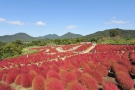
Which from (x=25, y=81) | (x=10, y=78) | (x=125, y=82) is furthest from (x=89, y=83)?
(x=10, y=78)

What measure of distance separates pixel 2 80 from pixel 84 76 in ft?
23.3

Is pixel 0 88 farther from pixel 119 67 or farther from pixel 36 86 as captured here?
pixel 119 67

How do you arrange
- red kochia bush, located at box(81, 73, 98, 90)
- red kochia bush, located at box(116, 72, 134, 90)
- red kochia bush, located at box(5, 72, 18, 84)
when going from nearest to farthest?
red kochia bush, located at box(81, 73, 98, 90) < red kochia bush, located at box(116, 72, 134, 90) < red kochia bush, located at box(5, 72, 18, 84)

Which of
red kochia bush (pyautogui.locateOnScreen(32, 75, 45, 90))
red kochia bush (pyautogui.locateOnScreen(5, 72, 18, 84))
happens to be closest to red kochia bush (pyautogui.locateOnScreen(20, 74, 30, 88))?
red kochia bush (pyautogui.locateOnScreen(32, 75, 45, 90))

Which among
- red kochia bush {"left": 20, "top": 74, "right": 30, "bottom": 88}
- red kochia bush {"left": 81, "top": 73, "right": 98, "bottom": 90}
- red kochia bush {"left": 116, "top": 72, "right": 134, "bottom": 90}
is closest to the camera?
red kochia bush {"left": 81, "top": 73, "right": 98, "bottom": 90}

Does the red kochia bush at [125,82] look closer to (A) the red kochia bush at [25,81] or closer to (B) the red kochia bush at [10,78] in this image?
(A) the red kochia bush at [25,81]

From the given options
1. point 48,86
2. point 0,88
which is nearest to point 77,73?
point 48,86

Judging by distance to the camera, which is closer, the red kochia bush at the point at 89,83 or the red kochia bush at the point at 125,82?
the red kochia bush at the point at 89,83

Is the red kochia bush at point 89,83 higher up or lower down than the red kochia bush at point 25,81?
higher up

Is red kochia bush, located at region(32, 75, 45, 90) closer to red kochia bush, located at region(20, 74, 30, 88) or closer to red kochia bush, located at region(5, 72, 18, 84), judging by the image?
red kochia bush, located at region(20, 74, 30, 88)

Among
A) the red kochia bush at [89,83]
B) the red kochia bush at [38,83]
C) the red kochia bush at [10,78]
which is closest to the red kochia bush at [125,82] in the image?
the red kochia bush at [89,83]

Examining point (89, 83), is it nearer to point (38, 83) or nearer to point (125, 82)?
point (125, 82)

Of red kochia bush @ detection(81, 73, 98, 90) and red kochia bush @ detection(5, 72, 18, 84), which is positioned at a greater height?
red kochia bush @ detection(81, 73, 98, 90)

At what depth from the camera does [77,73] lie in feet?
34.5
